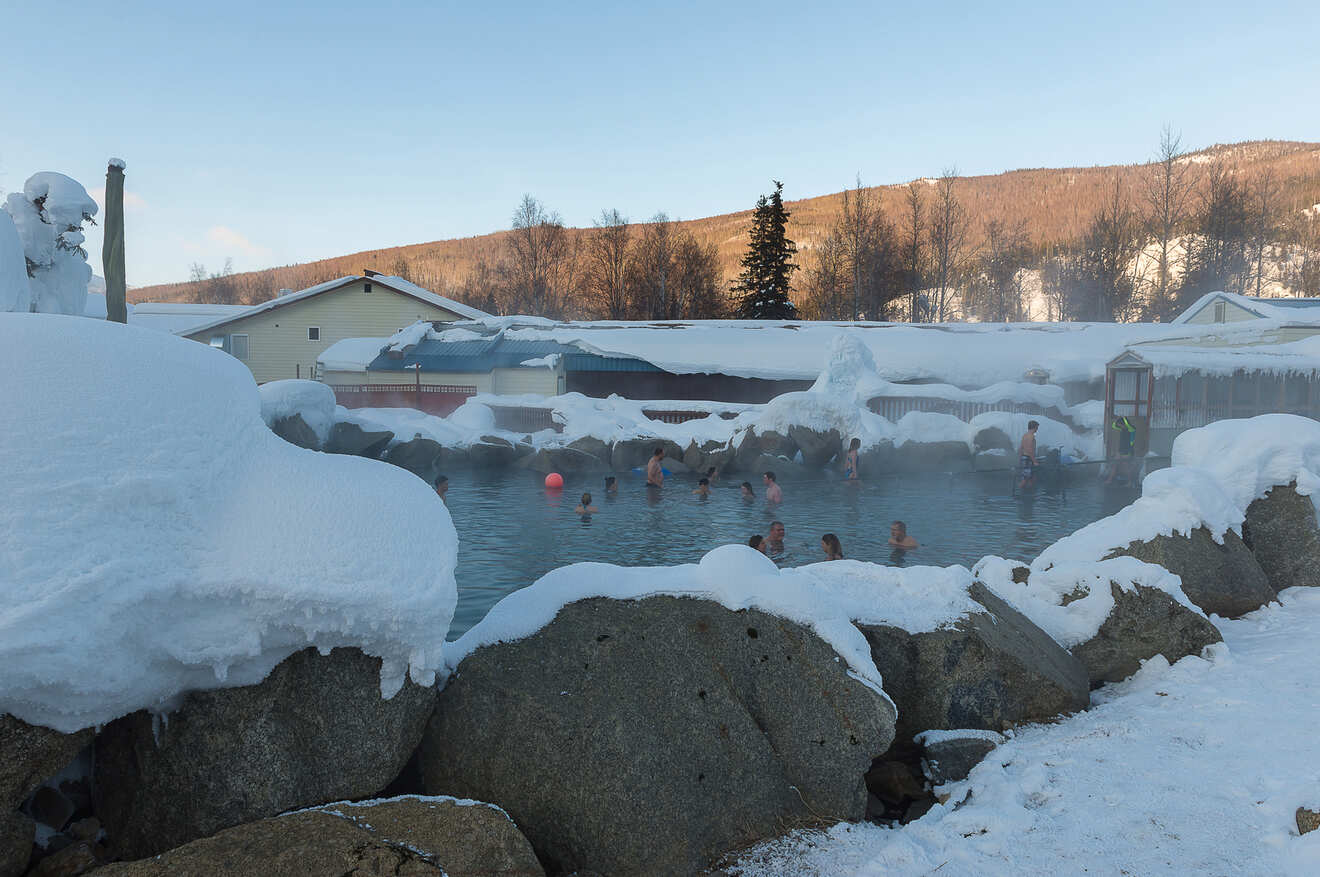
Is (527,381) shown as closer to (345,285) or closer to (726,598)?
(345,285)

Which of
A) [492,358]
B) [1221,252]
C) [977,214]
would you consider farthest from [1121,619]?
[977,214]

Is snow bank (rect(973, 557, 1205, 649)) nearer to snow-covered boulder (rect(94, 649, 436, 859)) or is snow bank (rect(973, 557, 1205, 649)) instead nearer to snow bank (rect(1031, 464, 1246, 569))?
snow bank (rect(1031, 464, 1246, 569))

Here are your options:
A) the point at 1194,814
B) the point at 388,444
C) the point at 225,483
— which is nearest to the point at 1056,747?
the point at 1194,814

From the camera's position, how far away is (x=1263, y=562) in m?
7.76

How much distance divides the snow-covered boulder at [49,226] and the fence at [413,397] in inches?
742

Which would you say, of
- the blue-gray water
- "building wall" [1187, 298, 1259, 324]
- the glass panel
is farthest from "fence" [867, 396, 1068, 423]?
"building wall" [1187, 298, 1259, 324]

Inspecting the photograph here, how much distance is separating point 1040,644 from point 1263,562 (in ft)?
13.4

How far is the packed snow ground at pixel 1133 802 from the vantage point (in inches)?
131

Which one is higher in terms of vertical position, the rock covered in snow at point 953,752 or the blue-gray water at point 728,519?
the rock covered in snow at point 953,752

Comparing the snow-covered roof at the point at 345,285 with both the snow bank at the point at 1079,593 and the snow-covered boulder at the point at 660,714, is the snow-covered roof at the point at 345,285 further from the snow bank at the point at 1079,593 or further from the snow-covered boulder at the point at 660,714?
the snow-covered boulder at the point at 660,714

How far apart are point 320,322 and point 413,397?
895cm

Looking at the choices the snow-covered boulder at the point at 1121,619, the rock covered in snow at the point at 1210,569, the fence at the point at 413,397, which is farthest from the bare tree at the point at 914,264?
the snow-covered boulder at the point at 1121,619

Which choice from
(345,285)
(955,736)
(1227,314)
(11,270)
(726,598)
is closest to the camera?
(726,598)

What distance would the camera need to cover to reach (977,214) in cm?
8581
